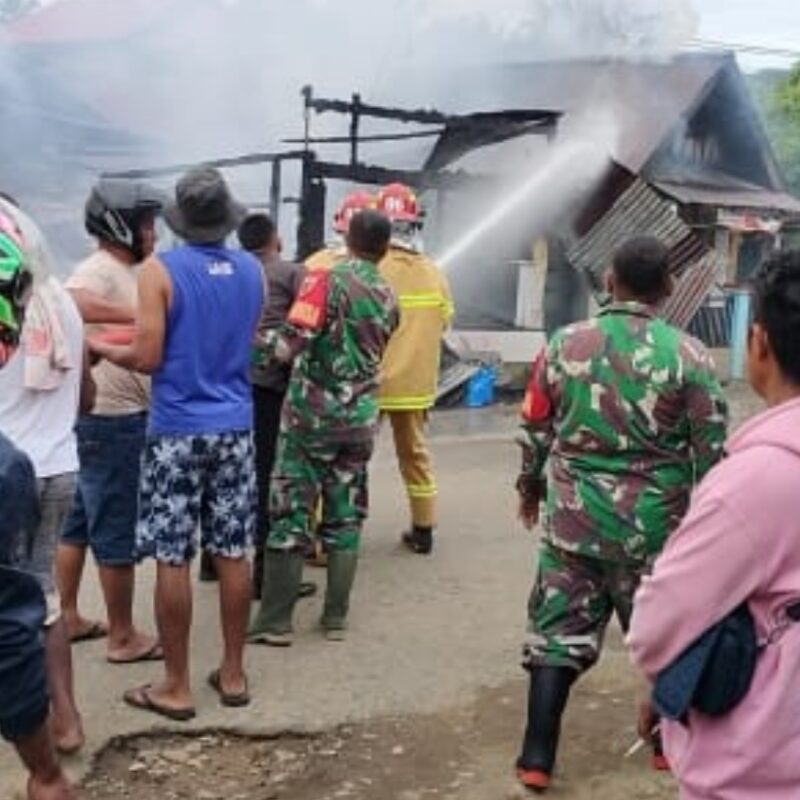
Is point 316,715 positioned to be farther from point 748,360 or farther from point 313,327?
point 748,360

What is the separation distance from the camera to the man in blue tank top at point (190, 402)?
4066 millimetres

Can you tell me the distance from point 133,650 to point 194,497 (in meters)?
0.85

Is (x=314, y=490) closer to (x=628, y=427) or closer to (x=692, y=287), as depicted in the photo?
(x=628, y=427)

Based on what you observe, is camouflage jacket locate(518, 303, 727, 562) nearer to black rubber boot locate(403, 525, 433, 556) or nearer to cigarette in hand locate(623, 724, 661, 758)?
cigarette in hand locate(623, 724, 661, 758)

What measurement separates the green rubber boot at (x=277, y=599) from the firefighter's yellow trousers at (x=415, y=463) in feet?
4.81

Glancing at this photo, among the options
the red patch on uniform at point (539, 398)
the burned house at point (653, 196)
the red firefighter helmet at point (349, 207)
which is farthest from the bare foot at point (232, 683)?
the burned house at point (653, 196)

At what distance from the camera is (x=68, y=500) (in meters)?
3.66

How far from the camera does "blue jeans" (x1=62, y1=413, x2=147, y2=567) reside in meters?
4.46

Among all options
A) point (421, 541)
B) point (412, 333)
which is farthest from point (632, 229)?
point (421, 541)

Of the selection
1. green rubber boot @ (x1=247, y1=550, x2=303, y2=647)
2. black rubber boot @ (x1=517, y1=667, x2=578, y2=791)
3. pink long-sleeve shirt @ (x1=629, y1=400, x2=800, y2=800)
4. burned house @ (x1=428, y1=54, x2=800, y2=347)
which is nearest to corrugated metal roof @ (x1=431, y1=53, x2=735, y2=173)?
burned house @ (x1=428, y1=54, x2=800, y2=347)

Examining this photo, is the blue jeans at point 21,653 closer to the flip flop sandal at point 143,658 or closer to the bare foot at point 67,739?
the bare foot at point 67,739

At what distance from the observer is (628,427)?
365 centimetres

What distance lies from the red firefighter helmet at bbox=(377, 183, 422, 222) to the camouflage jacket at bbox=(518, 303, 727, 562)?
8.31ft

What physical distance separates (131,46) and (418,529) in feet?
44.8
